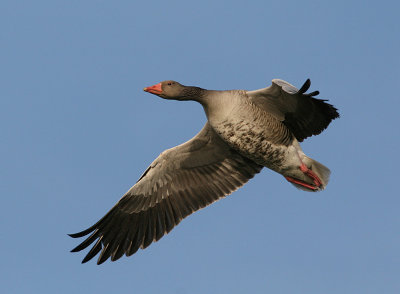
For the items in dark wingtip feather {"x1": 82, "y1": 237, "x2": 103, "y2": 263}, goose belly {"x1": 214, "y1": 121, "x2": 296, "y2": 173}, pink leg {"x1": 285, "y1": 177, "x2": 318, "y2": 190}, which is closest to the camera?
goose belly {"x1": 214, "y1": 121, "x2": 296, "y2": 173}

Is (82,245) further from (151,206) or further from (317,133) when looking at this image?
(317,133)

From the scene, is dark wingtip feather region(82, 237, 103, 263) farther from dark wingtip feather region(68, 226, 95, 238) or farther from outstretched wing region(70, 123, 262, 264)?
dark wingtip feather region(68, 226, 95, 238)

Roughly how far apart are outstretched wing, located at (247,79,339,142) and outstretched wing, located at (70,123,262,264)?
1.49m

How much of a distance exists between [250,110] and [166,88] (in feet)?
6.05

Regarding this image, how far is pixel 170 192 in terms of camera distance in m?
13.8

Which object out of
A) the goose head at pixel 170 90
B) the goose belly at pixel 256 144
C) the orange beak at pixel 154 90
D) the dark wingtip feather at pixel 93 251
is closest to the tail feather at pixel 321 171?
the goose belly at pixel 256 144

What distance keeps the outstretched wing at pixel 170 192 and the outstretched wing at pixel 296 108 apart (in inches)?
58.7

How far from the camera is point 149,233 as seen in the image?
13422mm

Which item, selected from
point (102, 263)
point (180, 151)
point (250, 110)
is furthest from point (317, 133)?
point (102, 263)

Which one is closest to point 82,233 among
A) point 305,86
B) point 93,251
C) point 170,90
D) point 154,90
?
point 93,251

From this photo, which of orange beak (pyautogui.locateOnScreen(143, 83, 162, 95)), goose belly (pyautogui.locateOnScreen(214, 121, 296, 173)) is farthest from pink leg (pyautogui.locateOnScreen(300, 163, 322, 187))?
orange beak (pyautogui.locateOnScreen(143, 83, 162, 95))

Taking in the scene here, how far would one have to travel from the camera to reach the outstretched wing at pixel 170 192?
13.2m

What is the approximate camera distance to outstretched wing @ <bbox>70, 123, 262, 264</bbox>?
13234 millimetres

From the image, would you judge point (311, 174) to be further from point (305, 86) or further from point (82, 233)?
point (82, 233)
